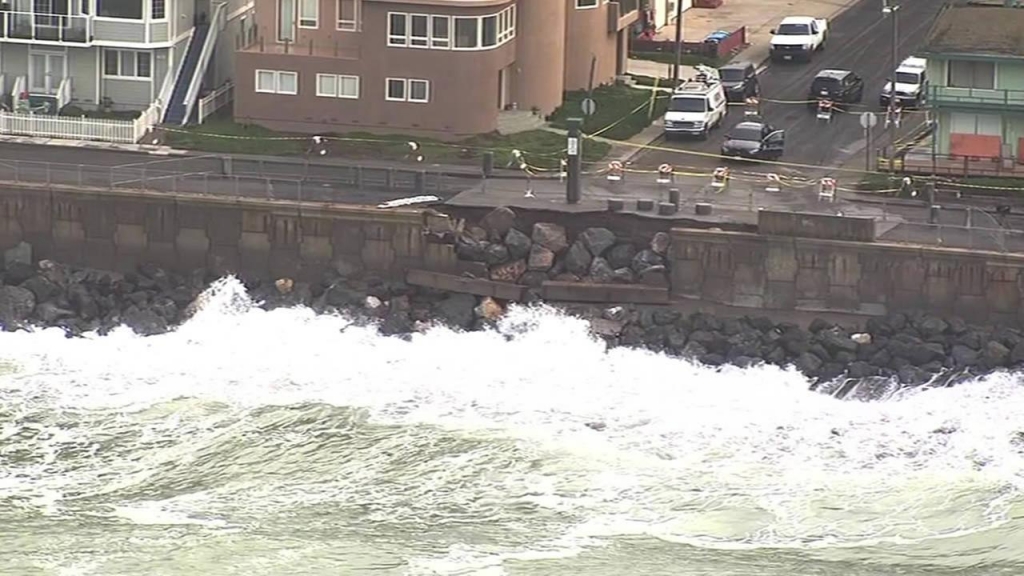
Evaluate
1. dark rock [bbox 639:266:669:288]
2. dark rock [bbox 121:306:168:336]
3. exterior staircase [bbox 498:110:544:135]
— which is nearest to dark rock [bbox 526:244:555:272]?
dark rock [bbox 639:266:669:288]

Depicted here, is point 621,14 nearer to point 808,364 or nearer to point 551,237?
point 551,237

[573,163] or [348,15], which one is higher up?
[348,15]

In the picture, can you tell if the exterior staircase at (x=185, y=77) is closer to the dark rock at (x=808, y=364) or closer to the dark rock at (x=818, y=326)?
the dark rock at (x=818, y=326)

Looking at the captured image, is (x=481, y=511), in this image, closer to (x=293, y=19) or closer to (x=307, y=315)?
(x=307, y=315)

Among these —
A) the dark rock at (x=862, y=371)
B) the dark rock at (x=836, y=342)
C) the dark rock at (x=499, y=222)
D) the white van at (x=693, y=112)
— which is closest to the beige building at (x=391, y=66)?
the white van at (x=693, y=112)

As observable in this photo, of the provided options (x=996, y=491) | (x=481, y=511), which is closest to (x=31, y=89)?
(x=481, y=511)

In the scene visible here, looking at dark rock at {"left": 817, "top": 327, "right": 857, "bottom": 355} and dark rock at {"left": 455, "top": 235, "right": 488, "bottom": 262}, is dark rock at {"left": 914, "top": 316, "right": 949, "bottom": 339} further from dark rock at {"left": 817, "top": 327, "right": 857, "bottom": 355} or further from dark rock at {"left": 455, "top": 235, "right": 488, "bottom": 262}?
dark rock at {"left": 455, "top": 235, "right": 488, "bottom": 262}

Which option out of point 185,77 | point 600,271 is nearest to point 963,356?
point 600,271
